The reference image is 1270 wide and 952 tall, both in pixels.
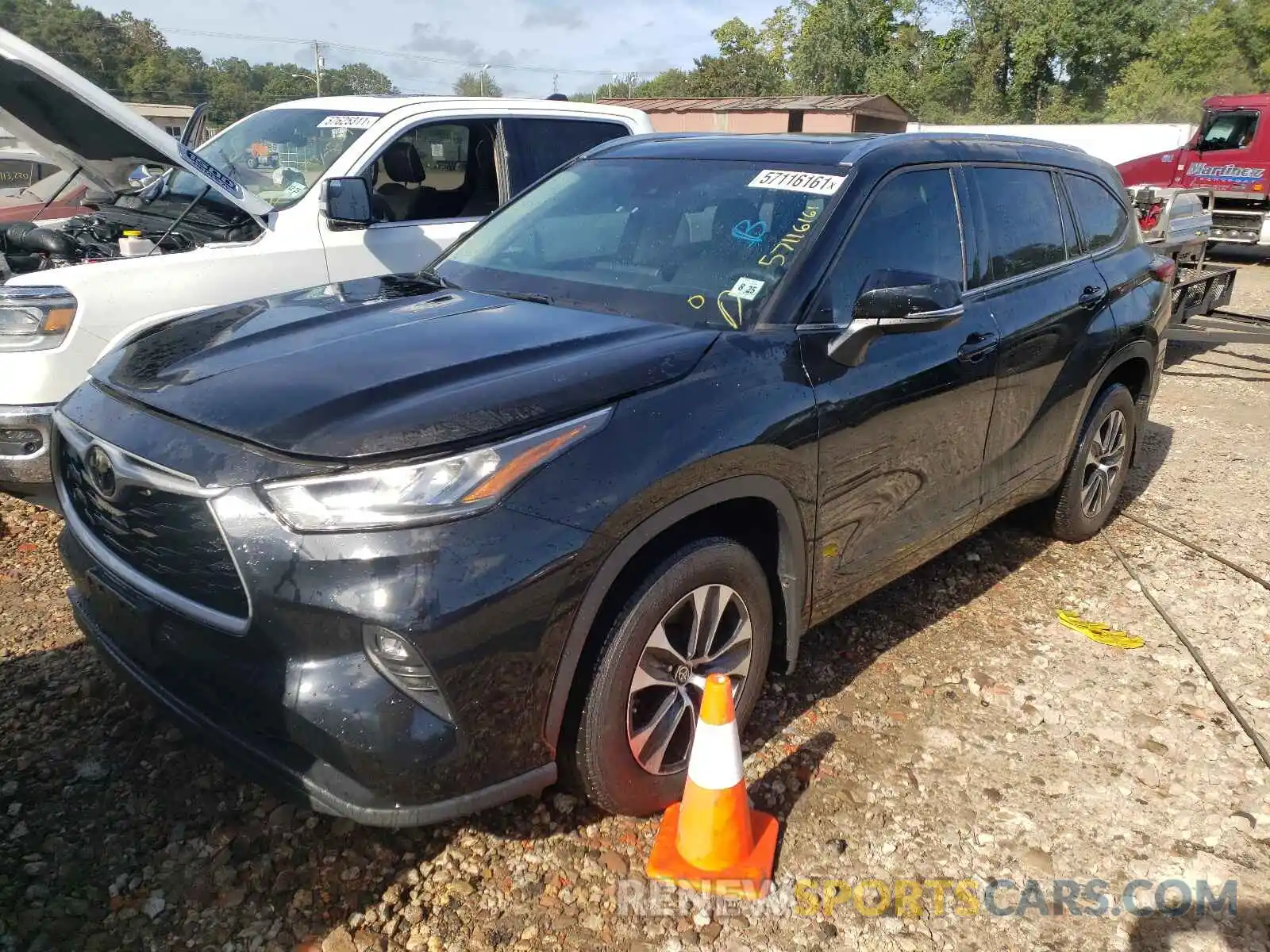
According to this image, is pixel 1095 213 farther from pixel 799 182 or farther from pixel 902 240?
pixel 799 182

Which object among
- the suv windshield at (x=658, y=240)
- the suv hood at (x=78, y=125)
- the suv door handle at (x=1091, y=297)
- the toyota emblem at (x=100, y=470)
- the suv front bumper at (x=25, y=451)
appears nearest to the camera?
the toyota emblem at (x=100, y=470)

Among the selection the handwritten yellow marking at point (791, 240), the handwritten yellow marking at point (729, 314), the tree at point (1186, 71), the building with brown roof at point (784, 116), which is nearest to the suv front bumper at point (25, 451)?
the handwritten yellow marking at point (729, 314)

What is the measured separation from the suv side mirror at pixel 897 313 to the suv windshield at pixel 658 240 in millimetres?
262

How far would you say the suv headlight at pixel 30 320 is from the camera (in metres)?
3.78

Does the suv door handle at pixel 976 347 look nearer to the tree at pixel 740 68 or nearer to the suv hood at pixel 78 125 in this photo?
the suv hood at pixel 78 125

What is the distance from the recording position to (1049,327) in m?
3.84

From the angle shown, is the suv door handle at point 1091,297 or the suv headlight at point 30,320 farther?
the suv door handle at point 1091,297

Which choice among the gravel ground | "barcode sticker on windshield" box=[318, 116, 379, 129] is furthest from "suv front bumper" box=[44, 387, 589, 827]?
"barcode sticker on windshield" box=[318, 116, 379, 129]

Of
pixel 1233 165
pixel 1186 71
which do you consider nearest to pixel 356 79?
pixel 1186 71

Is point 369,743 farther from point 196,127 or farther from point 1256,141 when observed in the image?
point 1256,141

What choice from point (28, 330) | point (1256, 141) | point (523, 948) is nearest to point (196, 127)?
point (28, 330)

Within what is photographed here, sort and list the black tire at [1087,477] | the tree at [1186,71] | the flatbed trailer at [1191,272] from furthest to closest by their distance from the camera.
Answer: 1. the tree at [1186,71]
2. the flatbed trailer at [1191,272]
3. the black tire at [1087,477]

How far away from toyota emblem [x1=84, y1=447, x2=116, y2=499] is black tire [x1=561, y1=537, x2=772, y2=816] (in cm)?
125

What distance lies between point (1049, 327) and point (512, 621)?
277cm
